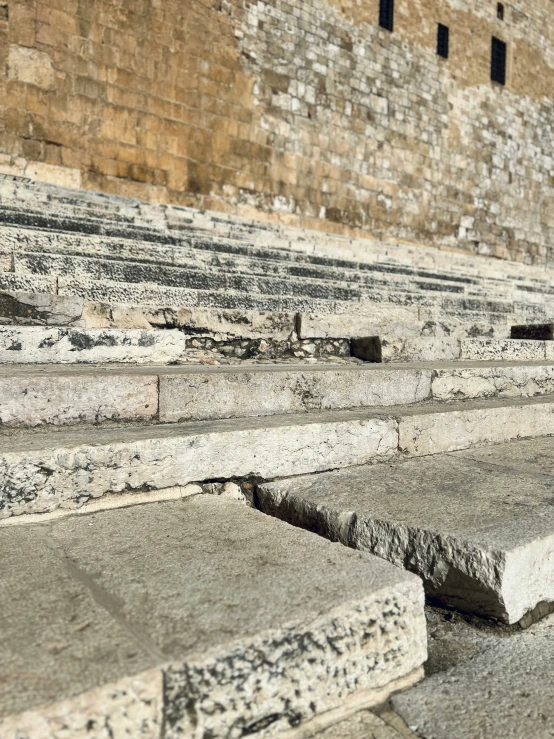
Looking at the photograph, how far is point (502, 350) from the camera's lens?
13.3ft

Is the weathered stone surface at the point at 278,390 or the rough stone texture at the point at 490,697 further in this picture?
the weathered stone surface at the point at 278,390

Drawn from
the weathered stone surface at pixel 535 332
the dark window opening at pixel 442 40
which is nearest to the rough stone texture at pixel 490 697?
the weathered stone surface at pixel 535 332

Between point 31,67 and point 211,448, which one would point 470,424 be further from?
point 31,67

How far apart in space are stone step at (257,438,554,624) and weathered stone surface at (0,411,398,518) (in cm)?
10

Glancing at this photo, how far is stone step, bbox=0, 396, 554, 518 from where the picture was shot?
1511 millimetres

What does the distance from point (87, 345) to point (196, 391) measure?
696 millimetres

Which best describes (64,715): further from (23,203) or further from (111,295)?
(23,203)

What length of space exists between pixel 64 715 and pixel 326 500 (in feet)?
3.37

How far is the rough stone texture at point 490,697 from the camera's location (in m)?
1.02

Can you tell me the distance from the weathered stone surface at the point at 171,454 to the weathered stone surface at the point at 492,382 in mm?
780

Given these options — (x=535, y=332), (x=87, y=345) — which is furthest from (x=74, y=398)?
(x=535, y=332)

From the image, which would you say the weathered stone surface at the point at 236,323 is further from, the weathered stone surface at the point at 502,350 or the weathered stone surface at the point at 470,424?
the weathered stone surface at the point at 502,350

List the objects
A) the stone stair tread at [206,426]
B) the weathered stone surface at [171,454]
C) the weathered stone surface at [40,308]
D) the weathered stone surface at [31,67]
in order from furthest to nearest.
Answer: the weathered stone surface at [31,67]
the weathered stone surface at [40,308]
the stone stair tread at [206,426]
the weathered stone surface at [171,454]

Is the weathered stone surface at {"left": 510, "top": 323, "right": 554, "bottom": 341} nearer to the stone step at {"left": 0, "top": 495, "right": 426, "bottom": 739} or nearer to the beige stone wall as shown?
the stone step at {"left": 0, "top": 495, "right": 426, "bottom": 739}
